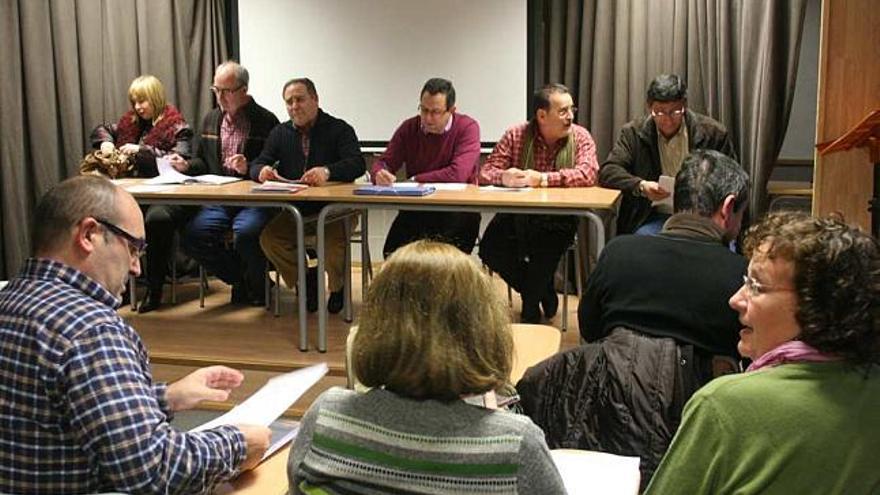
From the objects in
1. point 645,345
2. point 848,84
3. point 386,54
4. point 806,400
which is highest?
point 386,54

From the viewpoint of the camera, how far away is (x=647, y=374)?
1.95m

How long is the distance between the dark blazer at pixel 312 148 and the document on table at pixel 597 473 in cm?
329

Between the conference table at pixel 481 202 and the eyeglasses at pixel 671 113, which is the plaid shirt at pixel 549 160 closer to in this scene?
the conference table at pixel 481 202

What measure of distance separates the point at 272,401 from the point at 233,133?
11.9 ft

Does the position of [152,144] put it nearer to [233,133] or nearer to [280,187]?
[233,133]

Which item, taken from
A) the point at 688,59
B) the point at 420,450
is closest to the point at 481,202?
the point at 688,59

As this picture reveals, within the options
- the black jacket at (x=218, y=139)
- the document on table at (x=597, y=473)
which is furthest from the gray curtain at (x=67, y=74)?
the document on table at (x=597, y=473)

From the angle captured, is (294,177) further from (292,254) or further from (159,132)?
(159,132)

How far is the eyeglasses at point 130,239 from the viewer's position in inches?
59.0

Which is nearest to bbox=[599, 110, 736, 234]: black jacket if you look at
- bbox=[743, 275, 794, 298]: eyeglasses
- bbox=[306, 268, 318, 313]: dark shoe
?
bbox=[306, 268, 318, 313]: dark shoe

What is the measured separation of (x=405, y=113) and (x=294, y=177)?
1.18 meters

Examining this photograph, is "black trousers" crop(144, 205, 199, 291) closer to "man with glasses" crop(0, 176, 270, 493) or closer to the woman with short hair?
"man with glasses" crop(0, 176, 270, 493)

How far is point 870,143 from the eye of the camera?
3.12 meters

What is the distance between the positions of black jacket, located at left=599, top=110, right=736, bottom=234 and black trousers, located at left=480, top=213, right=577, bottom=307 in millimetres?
260
